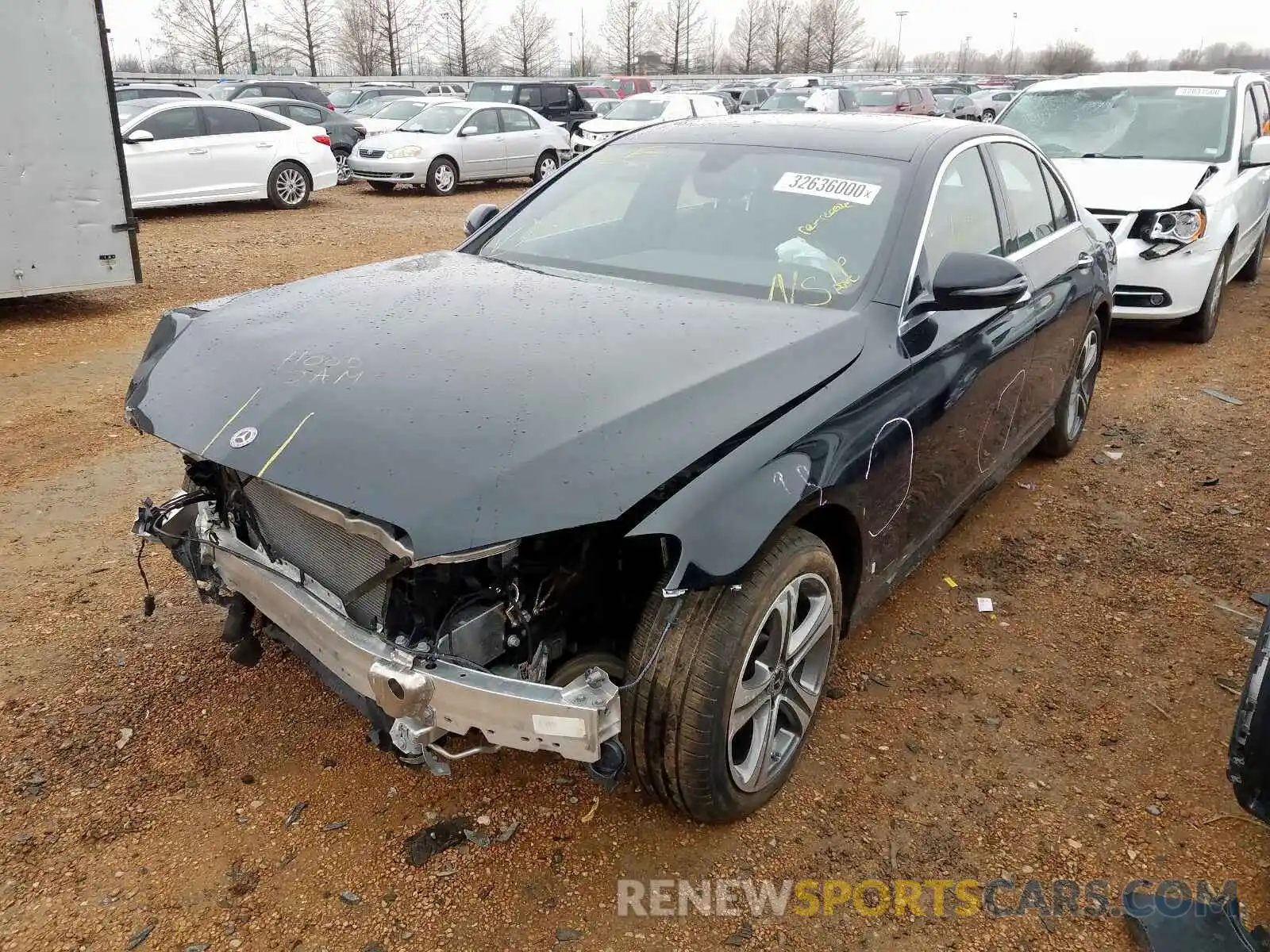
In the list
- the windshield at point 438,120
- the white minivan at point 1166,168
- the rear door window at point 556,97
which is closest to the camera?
the white minivan at point 1166,168

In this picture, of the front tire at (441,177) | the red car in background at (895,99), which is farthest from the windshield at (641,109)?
the red car in background at (895,99)

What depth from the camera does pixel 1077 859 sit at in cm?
260

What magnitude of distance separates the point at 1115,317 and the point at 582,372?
Result: 21.9 ft

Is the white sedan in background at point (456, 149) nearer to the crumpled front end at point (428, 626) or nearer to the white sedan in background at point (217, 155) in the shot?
the white sedan in background at point (217, 155)

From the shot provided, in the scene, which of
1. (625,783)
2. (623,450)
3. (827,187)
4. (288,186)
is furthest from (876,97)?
(623,450)

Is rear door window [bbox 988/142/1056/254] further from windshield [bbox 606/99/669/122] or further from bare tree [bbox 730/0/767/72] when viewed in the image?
bare tree [bbox 730/0/767/72]

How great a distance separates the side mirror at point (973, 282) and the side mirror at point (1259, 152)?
19.8 feet

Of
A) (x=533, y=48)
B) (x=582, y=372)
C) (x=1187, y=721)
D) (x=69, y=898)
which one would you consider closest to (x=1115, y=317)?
(x=1187, y=721)

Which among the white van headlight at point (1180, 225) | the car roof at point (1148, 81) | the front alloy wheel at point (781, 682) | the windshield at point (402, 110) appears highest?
the car roof at point (1148, 81)

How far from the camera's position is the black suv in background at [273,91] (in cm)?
2155

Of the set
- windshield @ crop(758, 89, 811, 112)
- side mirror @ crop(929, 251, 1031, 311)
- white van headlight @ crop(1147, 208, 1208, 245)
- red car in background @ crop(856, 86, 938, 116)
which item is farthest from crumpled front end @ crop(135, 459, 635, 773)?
red car in background @ crop(856, 86, 938, 116)

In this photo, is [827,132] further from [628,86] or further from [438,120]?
[628,86]

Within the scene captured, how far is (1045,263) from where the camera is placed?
4.21m

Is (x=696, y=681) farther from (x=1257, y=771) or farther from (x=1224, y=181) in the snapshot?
(x=1224, y=181)
